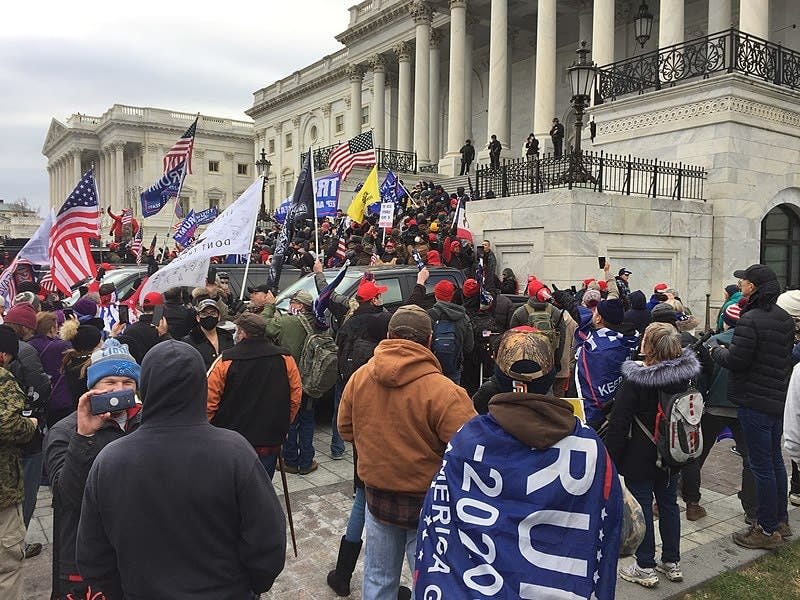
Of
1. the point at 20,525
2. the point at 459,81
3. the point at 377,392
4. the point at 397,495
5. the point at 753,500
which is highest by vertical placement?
the point at 459,81

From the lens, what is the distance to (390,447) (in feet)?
11.4

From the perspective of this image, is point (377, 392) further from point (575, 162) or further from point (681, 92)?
point (681, 92)

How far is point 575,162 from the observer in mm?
13625

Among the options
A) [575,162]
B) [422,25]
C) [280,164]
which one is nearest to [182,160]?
[575,162]

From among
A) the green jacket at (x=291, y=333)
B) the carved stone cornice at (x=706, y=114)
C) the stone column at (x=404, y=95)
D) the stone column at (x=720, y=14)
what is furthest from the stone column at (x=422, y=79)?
the green jacket at (x=291, y=333)

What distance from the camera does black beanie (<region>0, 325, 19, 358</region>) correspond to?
Result: 4.36 m

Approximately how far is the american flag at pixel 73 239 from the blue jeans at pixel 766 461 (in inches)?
313

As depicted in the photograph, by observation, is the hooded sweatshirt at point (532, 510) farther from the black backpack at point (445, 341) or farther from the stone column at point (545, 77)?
the stone column at point (545, 77)

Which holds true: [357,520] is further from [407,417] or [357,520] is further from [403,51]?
[403,51]

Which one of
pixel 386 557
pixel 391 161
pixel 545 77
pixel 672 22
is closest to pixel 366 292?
pixel 386 557

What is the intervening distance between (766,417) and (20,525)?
5465mm

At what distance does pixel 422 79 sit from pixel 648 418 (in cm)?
3466

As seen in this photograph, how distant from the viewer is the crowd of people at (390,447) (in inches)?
91.5

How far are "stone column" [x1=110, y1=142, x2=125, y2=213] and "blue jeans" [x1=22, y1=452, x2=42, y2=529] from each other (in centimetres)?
7644
